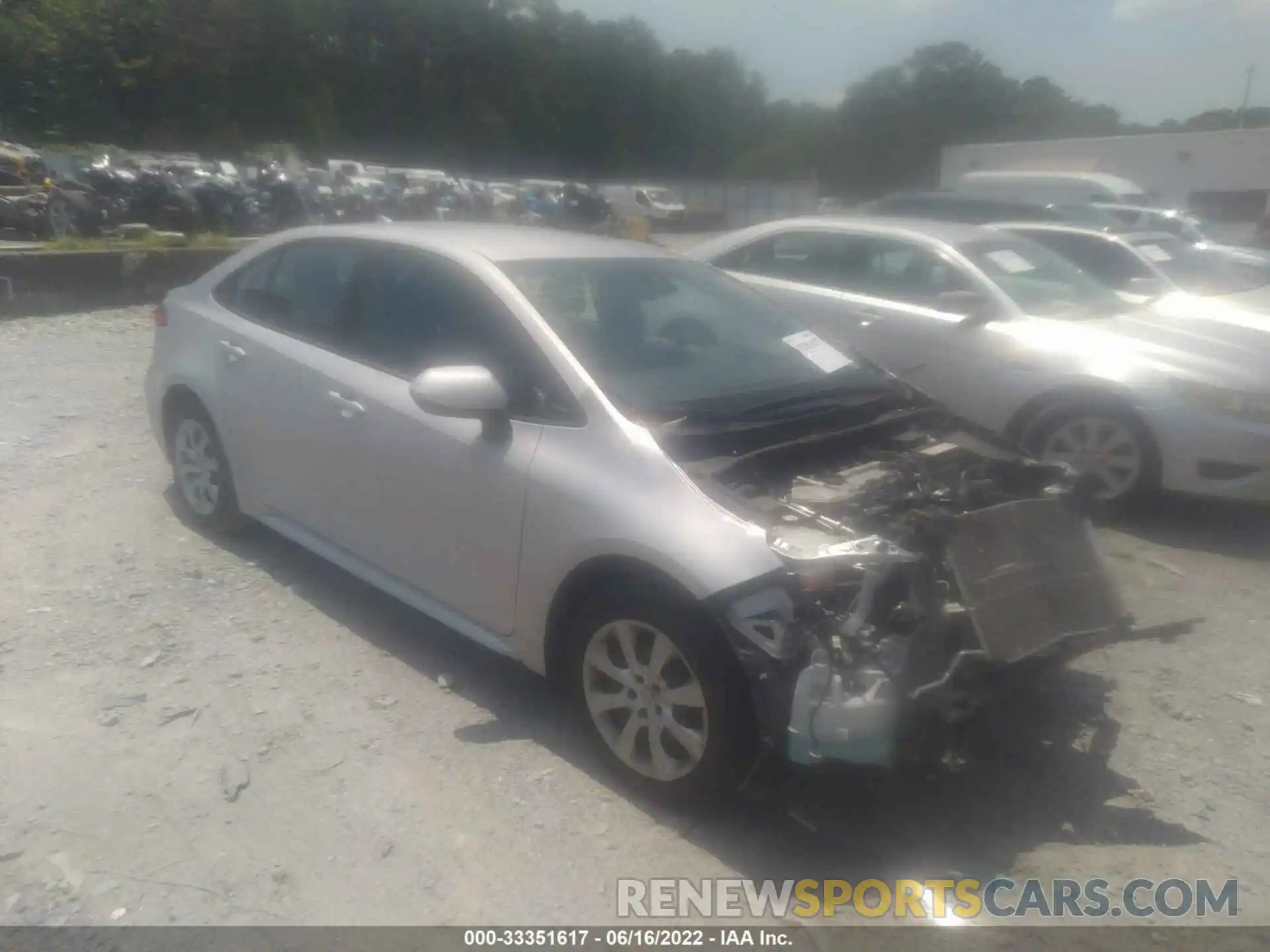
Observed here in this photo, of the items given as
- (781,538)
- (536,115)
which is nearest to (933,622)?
(781,538)

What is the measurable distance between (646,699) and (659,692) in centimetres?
7

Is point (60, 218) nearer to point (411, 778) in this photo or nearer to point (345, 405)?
point (345, 405)

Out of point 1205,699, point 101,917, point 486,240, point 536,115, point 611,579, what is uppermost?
point 536,115

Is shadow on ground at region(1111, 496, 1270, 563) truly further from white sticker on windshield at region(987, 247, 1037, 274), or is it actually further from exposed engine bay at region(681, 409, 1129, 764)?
exposed engine bay at region(681, 409, 1129, 764)

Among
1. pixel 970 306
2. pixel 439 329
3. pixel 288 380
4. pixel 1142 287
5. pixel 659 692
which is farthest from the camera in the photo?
pixel 1142 287

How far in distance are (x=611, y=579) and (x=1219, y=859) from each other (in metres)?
2.00

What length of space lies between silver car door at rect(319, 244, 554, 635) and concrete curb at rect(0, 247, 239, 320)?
7747mm

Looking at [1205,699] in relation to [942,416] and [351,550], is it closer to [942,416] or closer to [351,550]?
[942,416]

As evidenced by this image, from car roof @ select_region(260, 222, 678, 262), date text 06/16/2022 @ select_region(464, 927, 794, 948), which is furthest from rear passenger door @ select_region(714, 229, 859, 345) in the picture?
date text 06/16/2022 @ select_region(464, 927, 794, 948)

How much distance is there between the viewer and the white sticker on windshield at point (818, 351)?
14.5 feet

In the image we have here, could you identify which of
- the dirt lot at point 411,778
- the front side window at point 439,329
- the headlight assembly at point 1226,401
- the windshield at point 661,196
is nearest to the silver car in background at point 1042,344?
the headlight assembly at point 1226,401

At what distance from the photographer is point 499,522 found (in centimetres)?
377

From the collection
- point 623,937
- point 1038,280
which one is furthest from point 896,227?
point 623,937

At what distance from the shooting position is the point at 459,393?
12.1ft
